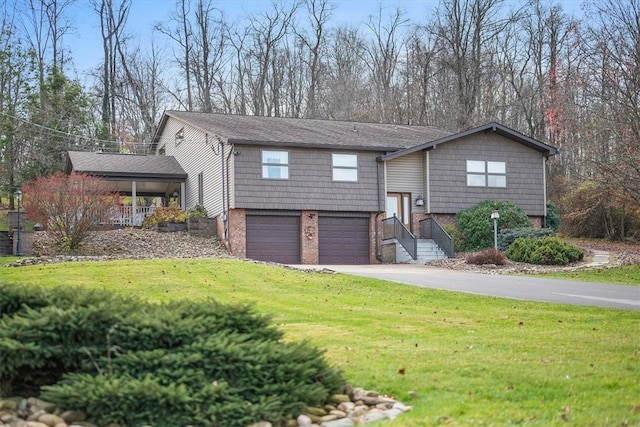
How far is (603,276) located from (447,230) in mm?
8057

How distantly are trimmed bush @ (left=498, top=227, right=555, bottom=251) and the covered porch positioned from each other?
489 inches

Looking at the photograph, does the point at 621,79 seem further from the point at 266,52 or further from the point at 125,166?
the point at 266,52

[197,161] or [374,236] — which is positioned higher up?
[197,161]

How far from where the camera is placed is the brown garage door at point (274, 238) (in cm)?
2583

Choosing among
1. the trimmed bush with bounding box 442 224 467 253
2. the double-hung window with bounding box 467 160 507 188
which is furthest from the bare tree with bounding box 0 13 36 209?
the double-hung window with bounding box 467 160 507 188

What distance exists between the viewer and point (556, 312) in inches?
465

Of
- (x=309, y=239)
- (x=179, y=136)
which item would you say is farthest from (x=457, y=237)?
(x=179, y=136)

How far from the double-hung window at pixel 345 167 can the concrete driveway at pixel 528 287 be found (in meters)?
7.36

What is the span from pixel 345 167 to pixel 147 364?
871 inches

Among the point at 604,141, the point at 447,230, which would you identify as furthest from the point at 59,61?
the point at 604,141

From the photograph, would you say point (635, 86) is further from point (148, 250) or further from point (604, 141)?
point (148, 250)

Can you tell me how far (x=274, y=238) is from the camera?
2614 centimetres

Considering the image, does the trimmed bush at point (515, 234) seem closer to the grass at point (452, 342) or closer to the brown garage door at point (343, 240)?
the brown garage door at point (343, 240)

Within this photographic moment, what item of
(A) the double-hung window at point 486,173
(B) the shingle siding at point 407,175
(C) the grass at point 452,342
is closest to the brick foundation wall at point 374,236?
(B) the shingle siding at point 407,175
